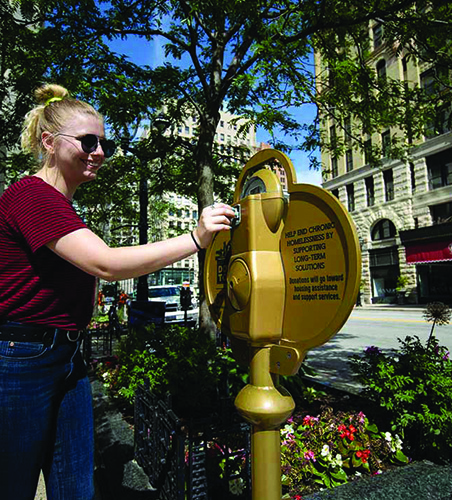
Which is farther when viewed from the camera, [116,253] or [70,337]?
[70,337]

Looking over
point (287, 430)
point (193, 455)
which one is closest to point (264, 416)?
point (193, 455)

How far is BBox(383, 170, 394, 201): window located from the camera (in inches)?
958

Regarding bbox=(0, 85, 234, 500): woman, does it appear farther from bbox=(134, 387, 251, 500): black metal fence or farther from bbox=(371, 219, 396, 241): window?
bbox=(371, 219, 396, 241): window

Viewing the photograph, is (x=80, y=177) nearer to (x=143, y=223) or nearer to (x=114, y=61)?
(x=114, y=61)

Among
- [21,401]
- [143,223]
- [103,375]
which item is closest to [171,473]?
[21,401]

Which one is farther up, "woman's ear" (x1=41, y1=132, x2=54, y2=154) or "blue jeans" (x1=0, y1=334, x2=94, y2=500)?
"woman's ear" (x1=41, y1=132, x2=54, y2=154)

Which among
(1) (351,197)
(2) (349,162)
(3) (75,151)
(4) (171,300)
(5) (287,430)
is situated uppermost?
(2) (349,162)

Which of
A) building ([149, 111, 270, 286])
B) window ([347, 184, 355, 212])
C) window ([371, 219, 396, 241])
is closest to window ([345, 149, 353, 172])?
window ([347, 184, 355, 212])

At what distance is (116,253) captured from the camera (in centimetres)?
119

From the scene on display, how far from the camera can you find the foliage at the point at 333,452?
269 centimetres

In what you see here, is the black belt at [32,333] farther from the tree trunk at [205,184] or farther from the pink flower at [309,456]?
the tree trunk at [205,184]

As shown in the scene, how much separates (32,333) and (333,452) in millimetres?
2535

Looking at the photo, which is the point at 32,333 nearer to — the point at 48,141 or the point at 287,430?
the point at 48,141

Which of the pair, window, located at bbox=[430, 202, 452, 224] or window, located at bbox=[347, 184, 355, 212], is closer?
window, located at bbox=[430, 202, 452, 224]
